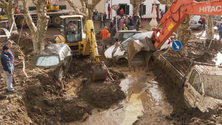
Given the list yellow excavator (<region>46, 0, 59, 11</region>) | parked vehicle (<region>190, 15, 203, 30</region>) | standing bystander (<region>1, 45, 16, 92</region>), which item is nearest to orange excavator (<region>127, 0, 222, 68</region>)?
standing bystander (<region>1, 45, 16, 92</region>)

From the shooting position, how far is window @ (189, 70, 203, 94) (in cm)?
652

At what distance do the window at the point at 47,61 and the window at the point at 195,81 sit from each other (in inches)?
229

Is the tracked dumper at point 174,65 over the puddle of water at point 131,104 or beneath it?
over

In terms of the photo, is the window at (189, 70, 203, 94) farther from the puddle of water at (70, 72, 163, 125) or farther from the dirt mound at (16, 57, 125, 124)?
the dirt mound at (16, 57, 125, 124)

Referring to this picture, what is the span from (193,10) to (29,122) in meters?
6.31

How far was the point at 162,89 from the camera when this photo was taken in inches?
390

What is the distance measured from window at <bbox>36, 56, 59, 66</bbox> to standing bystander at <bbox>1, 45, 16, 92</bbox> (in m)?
2.27

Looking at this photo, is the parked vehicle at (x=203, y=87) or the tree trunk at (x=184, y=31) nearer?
the parked vehicle at (x=203, y=87)

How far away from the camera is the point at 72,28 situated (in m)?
12.4

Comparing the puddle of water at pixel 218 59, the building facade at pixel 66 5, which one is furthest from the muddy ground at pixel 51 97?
the building facade at pixel 66 5

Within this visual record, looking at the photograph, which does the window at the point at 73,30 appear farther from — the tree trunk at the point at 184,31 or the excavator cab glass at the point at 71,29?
the tree trunk at the point at 184,31

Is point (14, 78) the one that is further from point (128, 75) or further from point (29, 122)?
point (128, 75)

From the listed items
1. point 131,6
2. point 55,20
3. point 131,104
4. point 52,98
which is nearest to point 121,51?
point 131,104

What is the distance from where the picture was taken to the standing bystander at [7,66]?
23.2ft
